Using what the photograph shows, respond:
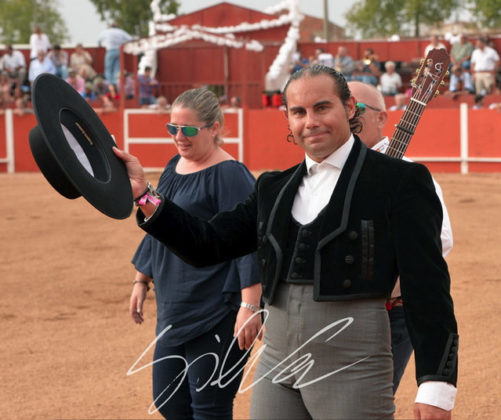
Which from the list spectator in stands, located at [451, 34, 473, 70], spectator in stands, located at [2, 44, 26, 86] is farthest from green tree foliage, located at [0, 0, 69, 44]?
spectator in stands, located at [451, 34, 473, 70]

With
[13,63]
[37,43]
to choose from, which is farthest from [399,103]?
[13,63]

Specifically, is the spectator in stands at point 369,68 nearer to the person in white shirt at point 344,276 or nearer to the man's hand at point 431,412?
the person in white shirt at point 344,276

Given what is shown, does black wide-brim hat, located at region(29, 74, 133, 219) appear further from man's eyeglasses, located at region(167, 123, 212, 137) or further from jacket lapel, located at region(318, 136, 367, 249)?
man's eyeglasses, located at region(167, 123, 212, 137)

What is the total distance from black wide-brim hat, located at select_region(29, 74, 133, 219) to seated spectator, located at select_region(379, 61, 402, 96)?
17196 millimetres

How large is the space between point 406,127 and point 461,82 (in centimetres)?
1601

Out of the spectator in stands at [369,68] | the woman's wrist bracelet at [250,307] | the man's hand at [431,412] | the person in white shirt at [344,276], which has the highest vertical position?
the spectator in stands at [369,68]

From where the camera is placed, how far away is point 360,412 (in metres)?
2.31

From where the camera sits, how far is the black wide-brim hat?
232cm

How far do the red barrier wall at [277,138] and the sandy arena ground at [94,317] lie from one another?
3.14 metres

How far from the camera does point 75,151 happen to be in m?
2.45

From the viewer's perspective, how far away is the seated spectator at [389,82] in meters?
19.4

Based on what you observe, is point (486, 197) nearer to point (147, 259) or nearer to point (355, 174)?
point (147, 259)

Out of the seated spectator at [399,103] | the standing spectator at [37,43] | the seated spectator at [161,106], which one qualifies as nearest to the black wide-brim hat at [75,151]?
the seated spectator at [399,103]

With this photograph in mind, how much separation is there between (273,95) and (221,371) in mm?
16127
